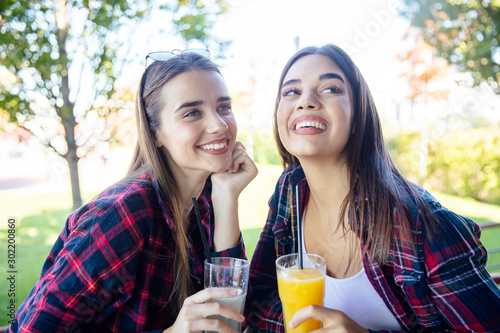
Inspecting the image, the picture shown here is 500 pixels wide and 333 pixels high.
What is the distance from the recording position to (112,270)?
1360 millimetres

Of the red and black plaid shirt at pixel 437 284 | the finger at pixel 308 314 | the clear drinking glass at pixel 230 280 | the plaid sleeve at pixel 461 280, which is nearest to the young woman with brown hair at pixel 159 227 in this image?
the clear drinking glass at pixel 230 280

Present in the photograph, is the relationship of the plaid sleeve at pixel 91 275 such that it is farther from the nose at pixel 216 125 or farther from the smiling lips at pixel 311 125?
the smiling lips at pixel 311 125

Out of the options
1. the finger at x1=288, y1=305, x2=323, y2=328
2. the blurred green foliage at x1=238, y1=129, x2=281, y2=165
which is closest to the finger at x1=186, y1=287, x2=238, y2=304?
the finger at x1=288, y1=305, x2=323, y2=328

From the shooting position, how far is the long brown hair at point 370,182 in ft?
5.08

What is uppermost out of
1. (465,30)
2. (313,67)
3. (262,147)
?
(465,30)

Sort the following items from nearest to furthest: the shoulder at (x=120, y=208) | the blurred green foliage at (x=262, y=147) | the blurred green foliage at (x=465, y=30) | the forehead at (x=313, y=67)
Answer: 1. the shoulder at (x=120, y=208)
2. the forehead at (x=313, y=67)
3. the blurred green foliage at (x=465, y=30)
4. the blurred green foliage at (x=262, y=147)

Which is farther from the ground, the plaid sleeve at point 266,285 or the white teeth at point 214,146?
the white teeth at point 214,146

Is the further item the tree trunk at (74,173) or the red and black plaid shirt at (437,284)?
the tree trunk at (74,173)

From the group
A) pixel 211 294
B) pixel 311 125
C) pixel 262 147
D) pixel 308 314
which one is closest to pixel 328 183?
pixel 311 125

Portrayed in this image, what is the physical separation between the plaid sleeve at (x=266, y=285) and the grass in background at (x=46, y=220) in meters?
2.91

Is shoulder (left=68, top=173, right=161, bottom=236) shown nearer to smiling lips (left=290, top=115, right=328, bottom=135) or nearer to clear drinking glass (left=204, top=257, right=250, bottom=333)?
clear drinking glass (left=204, top=257, right=250, bottom=333)

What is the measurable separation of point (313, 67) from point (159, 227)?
1019mm

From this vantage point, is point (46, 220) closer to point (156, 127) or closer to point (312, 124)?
point (156, 127)

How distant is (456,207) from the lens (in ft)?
23.0
